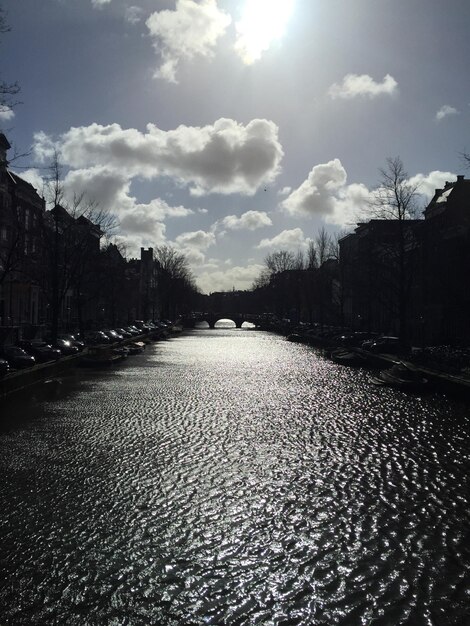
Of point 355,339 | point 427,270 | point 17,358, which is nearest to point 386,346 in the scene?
point 427,270

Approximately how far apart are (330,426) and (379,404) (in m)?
6.15

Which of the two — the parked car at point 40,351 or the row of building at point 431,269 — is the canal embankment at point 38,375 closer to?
the parked car at point 40,351

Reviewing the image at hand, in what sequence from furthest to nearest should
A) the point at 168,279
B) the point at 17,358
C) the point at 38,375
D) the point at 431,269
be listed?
the point at 168,279 → the point at 431,269 → the point at 17,358 → the point at 38,375

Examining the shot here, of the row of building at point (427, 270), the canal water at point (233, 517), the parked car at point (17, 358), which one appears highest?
the row of building at point (427, 270)

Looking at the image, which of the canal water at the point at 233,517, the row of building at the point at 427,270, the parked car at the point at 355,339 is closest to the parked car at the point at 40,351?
the canal water at the point at 233,517

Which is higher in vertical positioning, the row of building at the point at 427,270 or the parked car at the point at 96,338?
the row of building at the point at 427,270

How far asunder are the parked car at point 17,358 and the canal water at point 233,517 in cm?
958

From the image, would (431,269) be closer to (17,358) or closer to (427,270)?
(427,270)

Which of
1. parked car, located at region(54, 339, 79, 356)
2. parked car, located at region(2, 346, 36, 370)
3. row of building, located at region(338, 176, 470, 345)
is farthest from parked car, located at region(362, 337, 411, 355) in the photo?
parked car, located at region(2, 346, 36, 370)

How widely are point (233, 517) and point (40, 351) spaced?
2978 centimetres

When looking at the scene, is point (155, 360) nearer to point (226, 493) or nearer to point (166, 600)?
point (226, 493)

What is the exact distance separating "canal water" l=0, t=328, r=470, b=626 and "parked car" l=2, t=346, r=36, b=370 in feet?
31.4

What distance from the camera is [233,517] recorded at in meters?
11.5

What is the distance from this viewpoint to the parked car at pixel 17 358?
3284 cm
